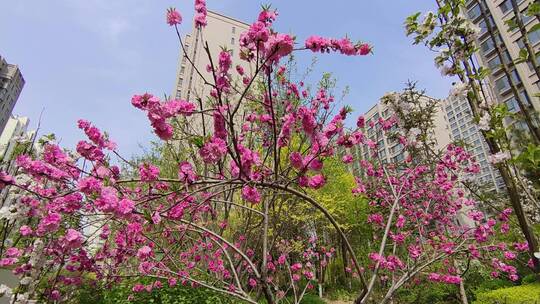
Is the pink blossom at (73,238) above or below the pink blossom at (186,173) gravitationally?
below

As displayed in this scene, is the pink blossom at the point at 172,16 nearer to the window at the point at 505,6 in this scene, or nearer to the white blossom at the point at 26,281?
the white blossom at the point at 26,281

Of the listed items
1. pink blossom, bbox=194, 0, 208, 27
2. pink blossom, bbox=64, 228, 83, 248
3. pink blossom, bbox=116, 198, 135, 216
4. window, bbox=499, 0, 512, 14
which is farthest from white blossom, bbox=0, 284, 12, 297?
window, bbox=499, 0, 512, 14

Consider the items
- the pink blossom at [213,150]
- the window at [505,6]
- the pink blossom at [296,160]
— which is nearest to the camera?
the pink blossom at [213,150]

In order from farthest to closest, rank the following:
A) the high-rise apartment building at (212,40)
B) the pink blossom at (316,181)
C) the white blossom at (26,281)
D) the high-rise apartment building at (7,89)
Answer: the high-rise apartment building at (7,89) → the high-rise apartment building at (212,40) → the white blossom at (26,281) → the pink blossom at (316,181)

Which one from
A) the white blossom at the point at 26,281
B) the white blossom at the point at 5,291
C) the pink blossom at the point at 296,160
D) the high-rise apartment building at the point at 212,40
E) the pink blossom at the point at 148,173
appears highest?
the high-rise apartment building at the point at 212,40

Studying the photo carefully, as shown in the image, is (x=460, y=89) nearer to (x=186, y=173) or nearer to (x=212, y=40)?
(x=186, y=173)

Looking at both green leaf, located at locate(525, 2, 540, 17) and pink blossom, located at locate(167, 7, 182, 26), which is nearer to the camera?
green leaf, located at locate(525, 2, 540, 17)

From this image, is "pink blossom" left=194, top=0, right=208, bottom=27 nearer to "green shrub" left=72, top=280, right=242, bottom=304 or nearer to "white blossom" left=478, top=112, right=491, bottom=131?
"white blossom" left=478, top=112, right=491, bottom=131

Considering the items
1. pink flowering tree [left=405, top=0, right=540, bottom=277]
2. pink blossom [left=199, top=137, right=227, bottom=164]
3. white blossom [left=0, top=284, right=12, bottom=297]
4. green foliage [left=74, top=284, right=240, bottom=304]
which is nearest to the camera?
pink flowering tree [left=405, top=0, right=540, bottom=277]

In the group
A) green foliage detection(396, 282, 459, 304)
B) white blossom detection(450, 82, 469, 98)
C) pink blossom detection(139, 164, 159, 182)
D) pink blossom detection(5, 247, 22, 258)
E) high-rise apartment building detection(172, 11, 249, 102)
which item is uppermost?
high-rise apartment building detection(172, 11, 249, 102)

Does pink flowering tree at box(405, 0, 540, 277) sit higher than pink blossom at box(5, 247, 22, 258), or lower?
higher

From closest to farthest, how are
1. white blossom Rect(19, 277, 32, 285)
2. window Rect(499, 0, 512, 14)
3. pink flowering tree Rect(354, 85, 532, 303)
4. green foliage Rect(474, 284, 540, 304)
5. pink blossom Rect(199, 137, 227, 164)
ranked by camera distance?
pink blossom Rect(199, 137, 227, 164) < white blossom Rect(19, 277, 32, 285) < pink flowering tree Rect(354, 85, 532, 303) < green foliage Rect(474, 284, 540, 304) < window Rect(499, 0, 512, 14)

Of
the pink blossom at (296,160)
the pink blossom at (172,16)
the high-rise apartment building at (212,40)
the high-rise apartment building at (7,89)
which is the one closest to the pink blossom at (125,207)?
the pink blossom at (296,160)

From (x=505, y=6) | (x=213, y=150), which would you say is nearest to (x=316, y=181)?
(x=213, y=150)
